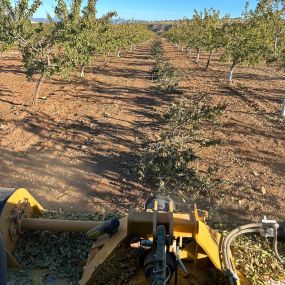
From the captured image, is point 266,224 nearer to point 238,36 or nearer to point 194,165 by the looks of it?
point 194,165

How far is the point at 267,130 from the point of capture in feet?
46.5

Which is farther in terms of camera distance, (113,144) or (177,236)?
(113,144)

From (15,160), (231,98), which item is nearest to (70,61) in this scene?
(15,160)

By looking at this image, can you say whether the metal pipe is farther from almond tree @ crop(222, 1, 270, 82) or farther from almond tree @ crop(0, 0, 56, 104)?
almond tree @ crop(222, 1, 270, 82)

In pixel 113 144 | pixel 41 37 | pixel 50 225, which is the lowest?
pixel 113 144

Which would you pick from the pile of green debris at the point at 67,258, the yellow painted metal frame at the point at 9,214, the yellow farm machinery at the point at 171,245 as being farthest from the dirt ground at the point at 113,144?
the yellow farm machinery at the point at 171,245

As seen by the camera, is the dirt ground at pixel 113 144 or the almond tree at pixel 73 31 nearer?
the dirt ground at pixel 113 144

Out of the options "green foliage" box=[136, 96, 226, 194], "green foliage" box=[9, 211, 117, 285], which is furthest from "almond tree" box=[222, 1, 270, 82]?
"green foliage" box=[9, 211, 117, 285]

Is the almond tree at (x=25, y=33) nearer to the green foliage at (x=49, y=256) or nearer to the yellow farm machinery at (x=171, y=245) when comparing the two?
the green foliage at (x=49, y=256)

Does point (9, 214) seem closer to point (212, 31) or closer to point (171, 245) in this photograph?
point (171, 245)

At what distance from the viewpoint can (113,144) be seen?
1242 centimetres

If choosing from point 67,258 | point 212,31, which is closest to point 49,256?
point 67,258

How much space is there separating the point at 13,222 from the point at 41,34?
14.6 m

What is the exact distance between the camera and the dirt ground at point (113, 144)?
9.11m
